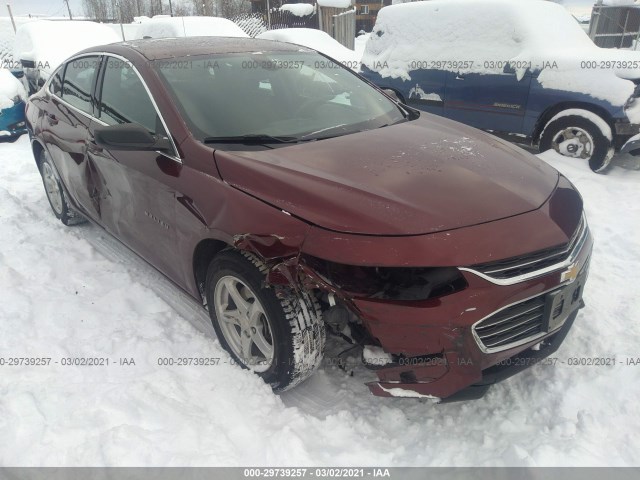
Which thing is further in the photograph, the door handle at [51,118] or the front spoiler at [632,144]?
the front spoiler at [632,144]

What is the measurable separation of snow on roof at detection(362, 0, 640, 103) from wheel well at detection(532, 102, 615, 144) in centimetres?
15

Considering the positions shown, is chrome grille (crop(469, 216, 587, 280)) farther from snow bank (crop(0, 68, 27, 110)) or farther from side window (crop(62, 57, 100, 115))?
snow bank (crop(0, 68, 27, 110))

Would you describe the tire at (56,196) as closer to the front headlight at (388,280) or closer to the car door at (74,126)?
the car door at (74,126)

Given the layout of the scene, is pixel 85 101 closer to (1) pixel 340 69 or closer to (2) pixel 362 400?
(1) pixel 340 69

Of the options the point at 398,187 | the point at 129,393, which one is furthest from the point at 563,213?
the point at 129,393

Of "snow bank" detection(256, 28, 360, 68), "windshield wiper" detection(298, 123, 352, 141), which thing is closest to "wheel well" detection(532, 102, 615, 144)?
"windshield wiper" detection(298, 123, 352, 141)

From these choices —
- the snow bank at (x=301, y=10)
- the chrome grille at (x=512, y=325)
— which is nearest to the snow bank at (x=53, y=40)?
the chrome grille at (x=512, y=325)

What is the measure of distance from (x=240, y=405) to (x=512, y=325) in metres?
1.36

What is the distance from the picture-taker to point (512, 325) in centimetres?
204

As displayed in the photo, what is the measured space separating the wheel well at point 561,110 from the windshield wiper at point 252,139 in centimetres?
433

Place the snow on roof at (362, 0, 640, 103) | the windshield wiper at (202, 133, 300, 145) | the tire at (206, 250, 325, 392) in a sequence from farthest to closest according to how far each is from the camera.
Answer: the snow on roof at (362, 0, 640, 103), the windshield wiper at (202, 133, 300, 145), the tire at (206, 250, 325, 392)

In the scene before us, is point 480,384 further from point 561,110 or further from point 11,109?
point 11,109

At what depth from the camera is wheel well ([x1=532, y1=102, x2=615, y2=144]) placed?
5405mm

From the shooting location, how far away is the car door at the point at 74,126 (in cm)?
357
